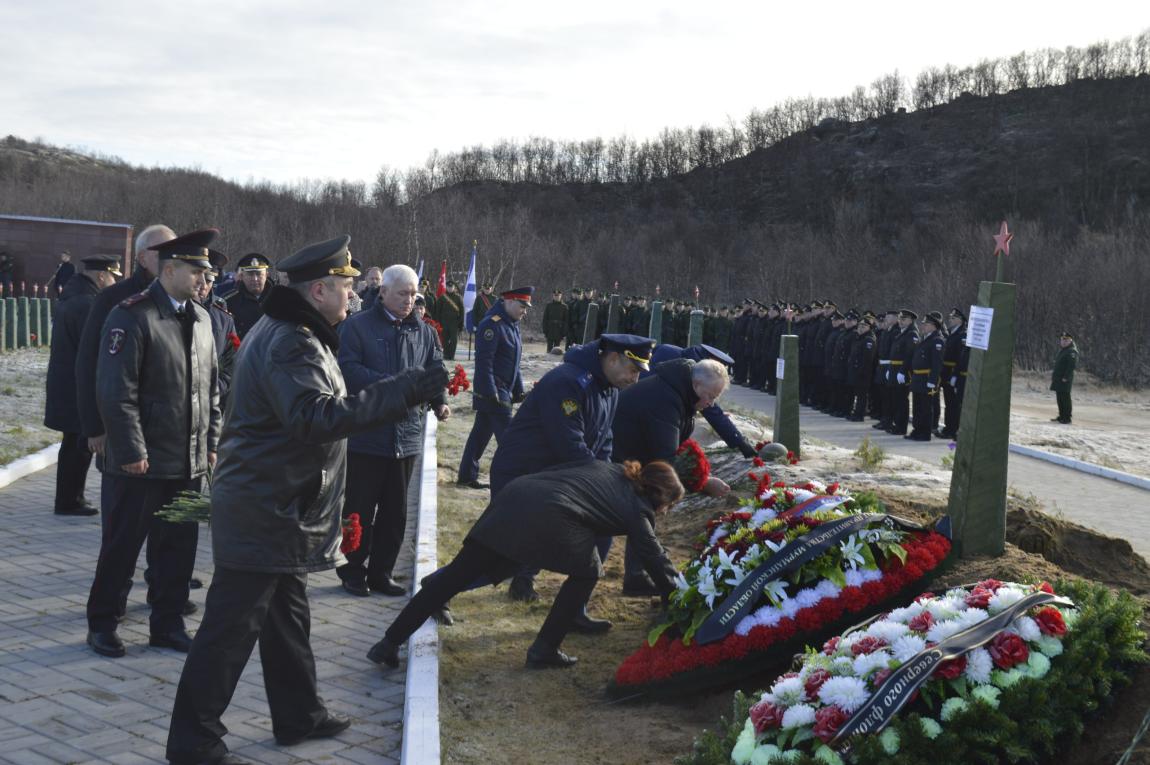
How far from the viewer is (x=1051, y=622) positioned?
4.21m

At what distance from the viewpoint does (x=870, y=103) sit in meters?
123

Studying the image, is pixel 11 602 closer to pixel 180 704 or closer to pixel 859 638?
pixel 180 704

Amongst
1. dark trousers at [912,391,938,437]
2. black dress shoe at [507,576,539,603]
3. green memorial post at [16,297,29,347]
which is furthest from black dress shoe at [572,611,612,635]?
green memorial post at [16,297,29,347]

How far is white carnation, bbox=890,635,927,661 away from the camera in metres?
4.07

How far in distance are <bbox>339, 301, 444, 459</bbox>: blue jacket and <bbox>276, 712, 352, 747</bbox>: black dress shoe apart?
240 centimetres

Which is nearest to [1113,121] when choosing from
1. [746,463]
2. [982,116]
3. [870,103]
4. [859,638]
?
[982,116]

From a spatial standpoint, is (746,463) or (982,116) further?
(982,116)

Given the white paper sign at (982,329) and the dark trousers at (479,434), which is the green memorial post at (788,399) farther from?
the white paper sign at (982,329)

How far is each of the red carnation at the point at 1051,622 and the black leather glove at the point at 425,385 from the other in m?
2.42

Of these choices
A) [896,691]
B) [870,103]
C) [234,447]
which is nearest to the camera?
[896,691]

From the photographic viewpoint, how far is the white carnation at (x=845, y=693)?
3.91 metres

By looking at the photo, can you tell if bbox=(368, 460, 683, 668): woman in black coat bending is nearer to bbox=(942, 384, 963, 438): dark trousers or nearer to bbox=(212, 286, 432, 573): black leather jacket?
bbox=(212, 286, 432, 573): black leather jacket

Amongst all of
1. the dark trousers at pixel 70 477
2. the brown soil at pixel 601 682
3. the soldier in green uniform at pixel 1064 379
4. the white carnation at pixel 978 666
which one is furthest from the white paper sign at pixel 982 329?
the soldier in green uniform at pixel 1064 379

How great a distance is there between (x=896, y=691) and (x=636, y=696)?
1913 millimetres
